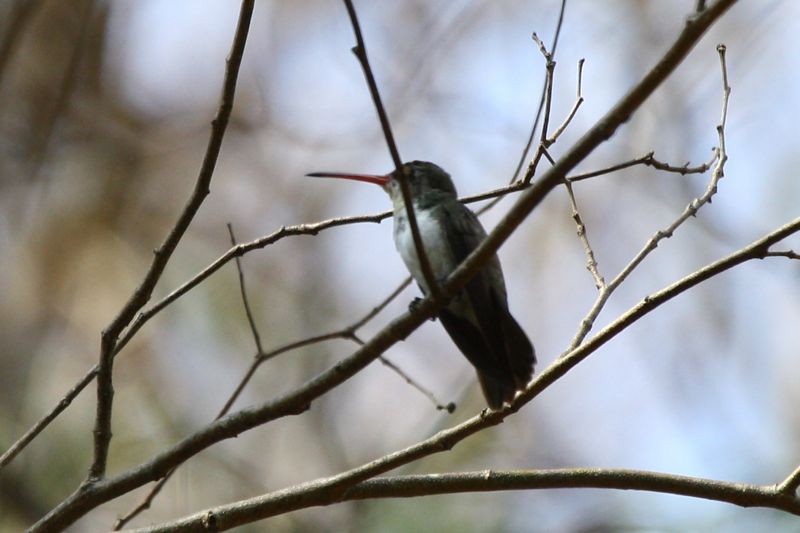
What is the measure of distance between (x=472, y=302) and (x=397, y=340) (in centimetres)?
107

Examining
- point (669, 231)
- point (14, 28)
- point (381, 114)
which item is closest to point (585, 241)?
point (669, 231)

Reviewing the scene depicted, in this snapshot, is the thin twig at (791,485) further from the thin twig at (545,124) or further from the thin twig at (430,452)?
the thin twig at (545,124)

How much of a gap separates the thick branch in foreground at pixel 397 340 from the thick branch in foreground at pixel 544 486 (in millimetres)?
95

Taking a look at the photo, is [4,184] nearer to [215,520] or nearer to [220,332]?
[220,332]

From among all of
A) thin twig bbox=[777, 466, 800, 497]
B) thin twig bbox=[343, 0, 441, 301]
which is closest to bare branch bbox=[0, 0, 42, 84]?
thin twig bbox=[343, 0, 441, 301]

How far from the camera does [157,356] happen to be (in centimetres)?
1155

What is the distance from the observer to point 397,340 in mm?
2619

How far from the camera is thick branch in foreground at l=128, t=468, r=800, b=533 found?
2.99 meters

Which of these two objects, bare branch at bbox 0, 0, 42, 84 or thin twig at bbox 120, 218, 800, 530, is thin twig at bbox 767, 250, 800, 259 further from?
bare branch at bbox 0, 0, 42, 84

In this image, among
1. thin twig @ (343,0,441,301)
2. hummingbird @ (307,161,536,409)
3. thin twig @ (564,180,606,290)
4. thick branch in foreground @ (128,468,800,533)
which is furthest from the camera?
thin twig @ (564,180,606,290)

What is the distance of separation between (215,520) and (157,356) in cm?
892

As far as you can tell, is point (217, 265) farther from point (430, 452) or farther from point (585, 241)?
point (585, 241)

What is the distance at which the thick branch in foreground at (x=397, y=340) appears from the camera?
227 cm

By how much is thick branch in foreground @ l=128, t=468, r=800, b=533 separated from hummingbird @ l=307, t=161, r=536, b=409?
1.06 feet
